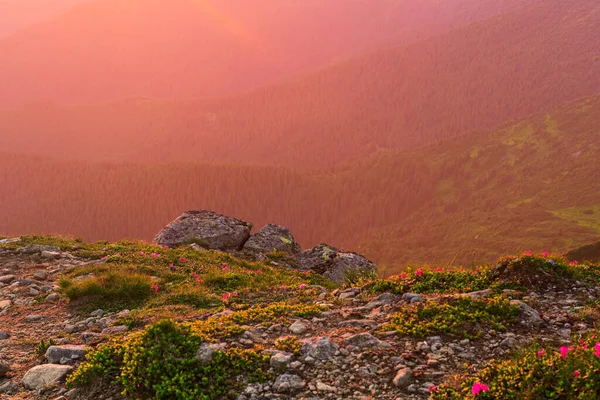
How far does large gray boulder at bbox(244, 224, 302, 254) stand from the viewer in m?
21.4

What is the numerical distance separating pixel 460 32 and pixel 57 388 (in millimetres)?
206840

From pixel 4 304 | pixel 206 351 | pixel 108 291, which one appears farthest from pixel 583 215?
pixel 4 304

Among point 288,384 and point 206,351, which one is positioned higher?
point 206,351

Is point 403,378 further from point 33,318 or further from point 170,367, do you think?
point 33,318

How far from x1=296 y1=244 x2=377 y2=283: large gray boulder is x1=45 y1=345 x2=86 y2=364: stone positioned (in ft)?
40.7

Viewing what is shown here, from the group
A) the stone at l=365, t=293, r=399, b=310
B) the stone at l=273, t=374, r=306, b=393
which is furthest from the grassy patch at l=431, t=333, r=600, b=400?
the stone at l=365, t=293, r=399, b=310

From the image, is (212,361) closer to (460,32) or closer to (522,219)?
(522,219)

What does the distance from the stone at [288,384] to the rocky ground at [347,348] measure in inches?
0.5

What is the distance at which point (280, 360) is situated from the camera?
5840 millimetres

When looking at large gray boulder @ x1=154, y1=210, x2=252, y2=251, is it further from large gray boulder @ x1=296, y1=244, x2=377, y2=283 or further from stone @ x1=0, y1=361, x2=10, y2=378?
stone @ x1=0, y1=361, x2=10, y2=378

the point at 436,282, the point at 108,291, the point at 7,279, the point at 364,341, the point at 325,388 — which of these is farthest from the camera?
the point at 7,279

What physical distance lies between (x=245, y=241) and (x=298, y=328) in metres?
15.7

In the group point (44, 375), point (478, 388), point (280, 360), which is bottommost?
point (44, 375)

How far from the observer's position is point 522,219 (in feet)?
207
